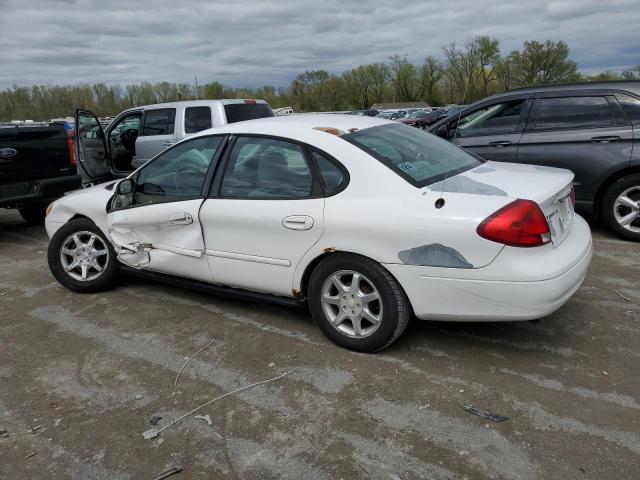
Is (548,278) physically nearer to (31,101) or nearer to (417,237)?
(417,237)

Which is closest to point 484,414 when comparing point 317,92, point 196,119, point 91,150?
point 196,119

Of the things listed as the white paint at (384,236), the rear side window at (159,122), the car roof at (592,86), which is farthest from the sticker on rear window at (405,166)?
the rear side window at (159,122)

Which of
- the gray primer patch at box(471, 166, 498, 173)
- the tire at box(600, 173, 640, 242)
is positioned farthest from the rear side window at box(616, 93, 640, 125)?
the gray primer patch at box(471, 166, 498, 173)

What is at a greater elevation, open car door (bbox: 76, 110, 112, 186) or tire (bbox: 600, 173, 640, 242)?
open car door (bbox: 76, 110, 112, 186)

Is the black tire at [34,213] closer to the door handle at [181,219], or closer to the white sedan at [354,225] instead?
the white sedan at [354,225]

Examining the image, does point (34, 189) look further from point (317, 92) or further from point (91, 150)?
point (317, 92)

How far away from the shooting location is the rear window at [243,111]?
28.0 feet

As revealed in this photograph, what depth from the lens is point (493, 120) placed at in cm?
649

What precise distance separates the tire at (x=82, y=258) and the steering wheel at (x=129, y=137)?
500 cm

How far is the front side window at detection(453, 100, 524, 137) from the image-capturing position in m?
→ 6.31

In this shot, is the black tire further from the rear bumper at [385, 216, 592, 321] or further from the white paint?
the rear bumper at [385, 216, 592, 321]

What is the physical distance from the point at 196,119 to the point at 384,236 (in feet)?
20.4

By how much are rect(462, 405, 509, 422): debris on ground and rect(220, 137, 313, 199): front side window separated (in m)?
1.63

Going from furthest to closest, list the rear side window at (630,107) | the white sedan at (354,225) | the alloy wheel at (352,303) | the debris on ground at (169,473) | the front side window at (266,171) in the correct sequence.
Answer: the rear side window at (630,107)
the front side window at (266,171)
the alloy wheel at (352,303)
the white sedan at (354,225)
the debris on ground at (169,473)
